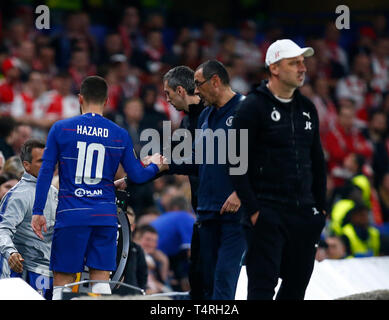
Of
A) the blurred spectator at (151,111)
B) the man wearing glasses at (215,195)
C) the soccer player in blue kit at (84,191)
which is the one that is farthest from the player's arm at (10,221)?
the blurred spectator at (151,111)

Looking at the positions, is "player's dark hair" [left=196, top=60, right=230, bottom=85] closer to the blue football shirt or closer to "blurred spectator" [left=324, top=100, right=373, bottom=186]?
the blue football shirt

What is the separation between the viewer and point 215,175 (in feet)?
23.0

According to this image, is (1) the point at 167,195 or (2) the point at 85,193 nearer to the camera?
(2) the point at 85,193

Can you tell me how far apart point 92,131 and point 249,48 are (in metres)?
10.9

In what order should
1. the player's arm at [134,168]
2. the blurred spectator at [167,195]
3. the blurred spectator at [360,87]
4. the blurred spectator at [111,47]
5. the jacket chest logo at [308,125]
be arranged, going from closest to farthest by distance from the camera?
the jacket chest logo at [308,125] < the player's arm at [134,168] < the blurred spectator at [167,195] < the blurred spectator at [111,47] < the blurred spectator at [360,87]

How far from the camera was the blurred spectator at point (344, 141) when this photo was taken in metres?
15.0

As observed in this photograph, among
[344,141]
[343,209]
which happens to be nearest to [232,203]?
[343,209]

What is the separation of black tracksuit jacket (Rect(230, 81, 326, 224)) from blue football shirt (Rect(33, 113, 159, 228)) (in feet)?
3.44

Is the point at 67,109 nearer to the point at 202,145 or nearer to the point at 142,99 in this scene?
the point at 142,99

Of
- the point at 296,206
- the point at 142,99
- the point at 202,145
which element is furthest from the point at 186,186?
the point at 296,206

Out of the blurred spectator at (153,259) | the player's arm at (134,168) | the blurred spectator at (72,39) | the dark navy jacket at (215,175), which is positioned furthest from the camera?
the blurred spectator at (72,39)

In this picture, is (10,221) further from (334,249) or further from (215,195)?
(334,249)

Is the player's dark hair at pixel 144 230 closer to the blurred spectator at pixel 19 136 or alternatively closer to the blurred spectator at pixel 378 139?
the blurred spectator at pixel 19 136

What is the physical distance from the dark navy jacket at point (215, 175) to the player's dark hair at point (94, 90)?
0.88 metres
